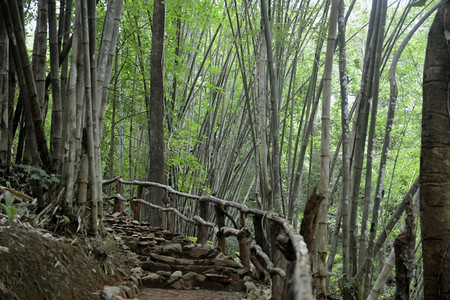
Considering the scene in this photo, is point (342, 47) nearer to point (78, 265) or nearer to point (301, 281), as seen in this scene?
point (78, 265)

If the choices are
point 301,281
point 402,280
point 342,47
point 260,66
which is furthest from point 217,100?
point 301,281

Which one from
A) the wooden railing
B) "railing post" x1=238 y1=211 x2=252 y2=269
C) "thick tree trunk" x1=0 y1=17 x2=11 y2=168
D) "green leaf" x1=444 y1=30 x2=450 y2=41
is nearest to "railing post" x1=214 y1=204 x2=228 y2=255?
the wooden railing

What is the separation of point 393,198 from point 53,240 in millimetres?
8280

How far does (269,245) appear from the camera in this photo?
10.2 feet

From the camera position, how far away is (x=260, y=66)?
3730 millimetres

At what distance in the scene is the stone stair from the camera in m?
3.02

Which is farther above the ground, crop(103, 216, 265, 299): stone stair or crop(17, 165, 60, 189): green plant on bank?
crop(17, 165, 60, 189): green plant on bank

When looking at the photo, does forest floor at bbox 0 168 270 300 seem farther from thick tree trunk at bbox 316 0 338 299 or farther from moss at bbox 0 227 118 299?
thick tree trunk at bbox 316 0 338 299

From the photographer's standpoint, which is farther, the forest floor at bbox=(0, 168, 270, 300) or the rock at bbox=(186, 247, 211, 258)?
the rock at bbox=(186, 247, 211, 258)

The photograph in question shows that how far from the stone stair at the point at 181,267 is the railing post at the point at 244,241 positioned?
0.20 feet

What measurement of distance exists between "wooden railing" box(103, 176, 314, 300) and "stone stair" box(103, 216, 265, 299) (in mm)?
133

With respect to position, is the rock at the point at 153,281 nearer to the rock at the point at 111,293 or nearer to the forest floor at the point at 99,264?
the forest floor at the point at 99,264

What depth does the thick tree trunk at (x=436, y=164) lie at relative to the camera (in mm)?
1566

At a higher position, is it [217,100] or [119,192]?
[217,100]
